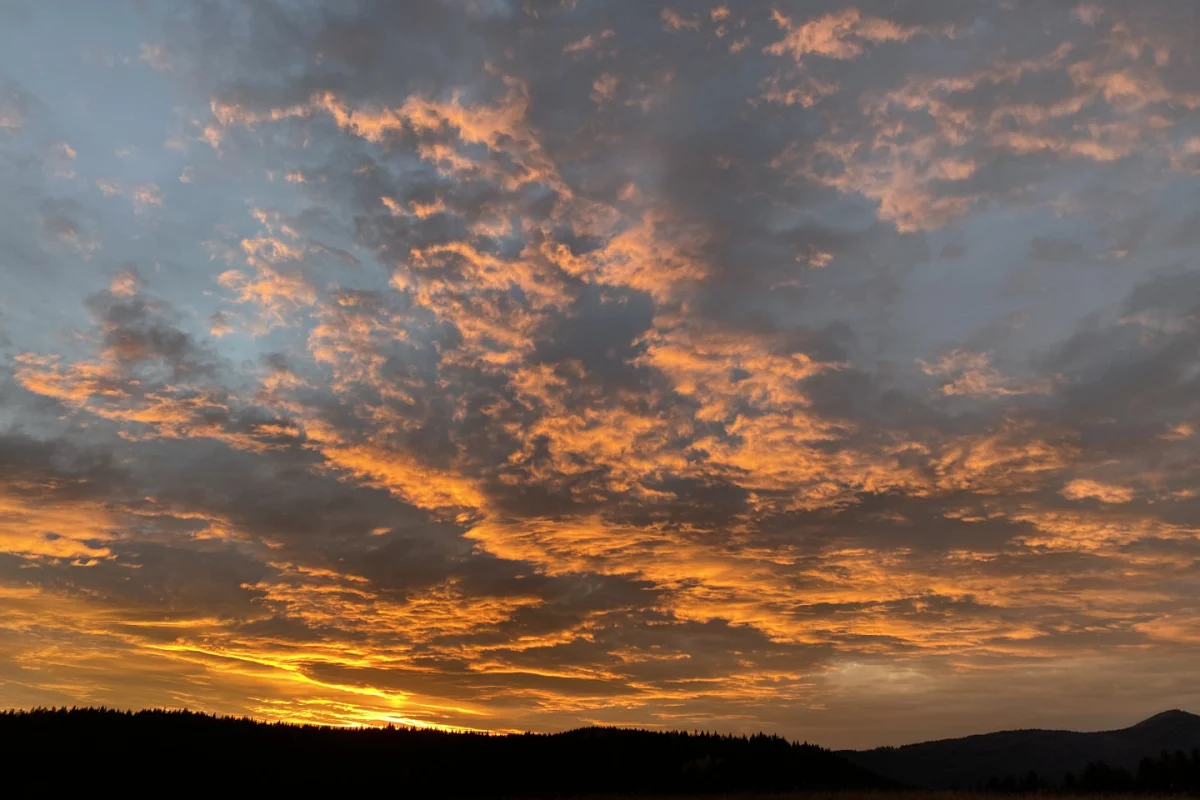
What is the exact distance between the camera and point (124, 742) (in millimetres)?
76875

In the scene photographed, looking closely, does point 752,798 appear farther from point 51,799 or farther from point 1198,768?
point 1198,768

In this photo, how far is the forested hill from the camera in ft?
238

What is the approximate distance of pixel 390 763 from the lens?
82.6m

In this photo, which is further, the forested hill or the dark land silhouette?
the forested hill

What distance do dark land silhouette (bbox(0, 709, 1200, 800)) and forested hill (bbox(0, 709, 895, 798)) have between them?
0.15 m

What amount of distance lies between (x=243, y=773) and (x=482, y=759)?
932 inches

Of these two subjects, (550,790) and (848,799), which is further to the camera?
(550,790)

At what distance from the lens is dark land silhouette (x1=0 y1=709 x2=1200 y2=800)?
71312mm

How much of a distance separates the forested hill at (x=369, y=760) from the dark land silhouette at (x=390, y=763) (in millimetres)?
147

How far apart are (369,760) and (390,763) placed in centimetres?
212

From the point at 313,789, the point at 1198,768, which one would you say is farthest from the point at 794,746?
the point at 313,789

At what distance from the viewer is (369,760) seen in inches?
3255

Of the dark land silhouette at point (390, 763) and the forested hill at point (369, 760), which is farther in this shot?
the forested hill at point (369, 760)

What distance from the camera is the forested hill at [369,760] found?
7269 cm
